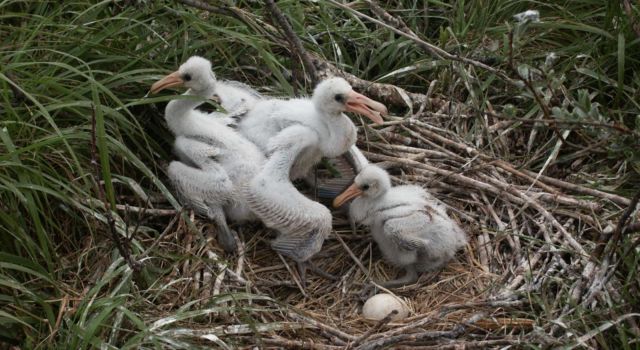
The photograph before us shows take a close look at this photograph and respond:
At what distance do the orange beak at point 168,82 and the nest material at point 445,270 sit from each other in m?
0.60

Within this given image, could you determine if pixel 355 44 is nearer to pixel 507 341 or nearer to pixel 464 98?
pixel 464 98

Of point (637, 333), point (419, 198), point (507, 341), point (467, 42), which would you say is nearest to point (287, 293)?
point (419, 198)

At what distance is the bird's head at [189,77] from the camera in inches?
177

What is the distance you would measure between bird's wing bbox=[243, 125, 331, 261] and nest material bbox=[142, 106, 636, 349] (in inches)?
5.5

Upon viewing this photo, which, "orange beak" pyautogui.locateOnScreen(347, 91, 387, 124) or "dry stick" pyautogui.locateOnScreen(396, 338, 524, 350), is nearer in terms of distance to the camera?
"dry stick" pyautogui.locateOnScreen(396, 338, 524, 350)

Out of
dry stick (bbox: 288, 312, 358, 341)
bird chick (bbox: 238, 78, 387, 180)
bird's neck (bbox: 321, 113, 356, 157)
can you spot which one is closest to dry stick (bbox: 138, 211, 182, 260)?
bird chick (bbox: 238, 78, 387, 180)

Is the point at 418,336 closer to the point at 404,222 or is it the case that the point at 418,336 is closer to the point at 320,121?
the point at 404,222

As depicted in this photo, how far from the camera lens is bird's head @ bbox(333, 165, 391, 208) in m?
4.55

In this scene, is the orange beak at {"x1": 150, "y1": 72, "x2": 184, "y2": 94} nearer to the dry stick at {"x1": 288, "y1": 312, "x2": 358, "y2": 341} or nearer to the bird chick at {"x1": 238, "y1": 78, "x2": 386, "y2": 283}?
the bird chick at {"x1": 238, "y1": 78, "x2": 386, "y2": 283}

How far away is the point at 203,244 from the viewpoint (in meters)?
4.34

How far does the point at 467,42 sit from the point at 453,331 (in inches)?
82.3

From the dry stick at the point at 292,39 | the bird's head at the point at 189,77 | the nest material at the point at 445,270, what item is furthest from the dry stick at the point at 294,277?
the dry stick at the point at 292,39

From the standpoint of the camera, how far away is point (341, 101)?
4488 millimetres

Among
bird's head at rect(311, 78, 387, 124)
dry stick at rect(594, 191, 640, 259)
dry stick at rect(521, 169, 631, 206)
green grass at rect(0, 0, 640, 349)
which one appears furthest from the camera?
dry stick at rect(521, 169, 631, 206)
